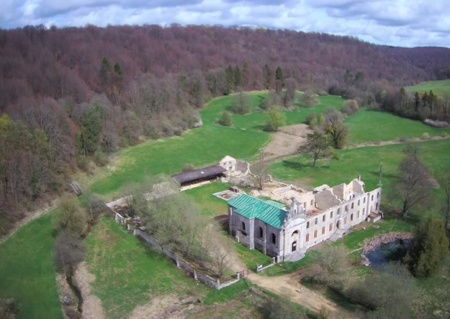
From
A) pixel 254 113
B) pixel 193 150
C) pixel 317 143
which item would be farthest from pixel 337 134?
pixel 254 113

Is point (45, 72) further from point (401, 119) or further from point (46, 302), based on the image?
point (401, 119)

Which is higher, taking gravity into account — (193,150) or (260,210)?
(260,210)

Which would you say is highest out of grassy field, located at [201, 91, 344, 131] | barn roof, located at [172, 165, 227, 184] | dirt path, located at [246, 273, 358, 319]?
grassy field, located at [201, 91, 344, 131]

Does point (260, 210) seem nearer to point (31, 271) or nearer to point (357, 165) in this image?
point (31, 271)

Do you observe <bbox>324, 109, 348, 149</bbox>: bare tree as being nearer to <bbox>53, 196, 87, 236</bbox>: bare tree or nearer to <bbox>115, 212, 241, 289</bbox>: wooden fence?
<bbox>115, 212, 241, 289</bbox>: wooden fence

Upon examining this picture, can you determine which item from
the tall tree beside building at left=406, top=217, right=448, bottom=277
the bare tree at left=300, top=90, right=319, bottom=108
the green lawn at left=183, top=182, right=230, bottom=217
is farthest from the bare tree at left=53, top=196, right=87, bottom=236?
the bare tree at left=300, top=90, right=319, bottom=108
